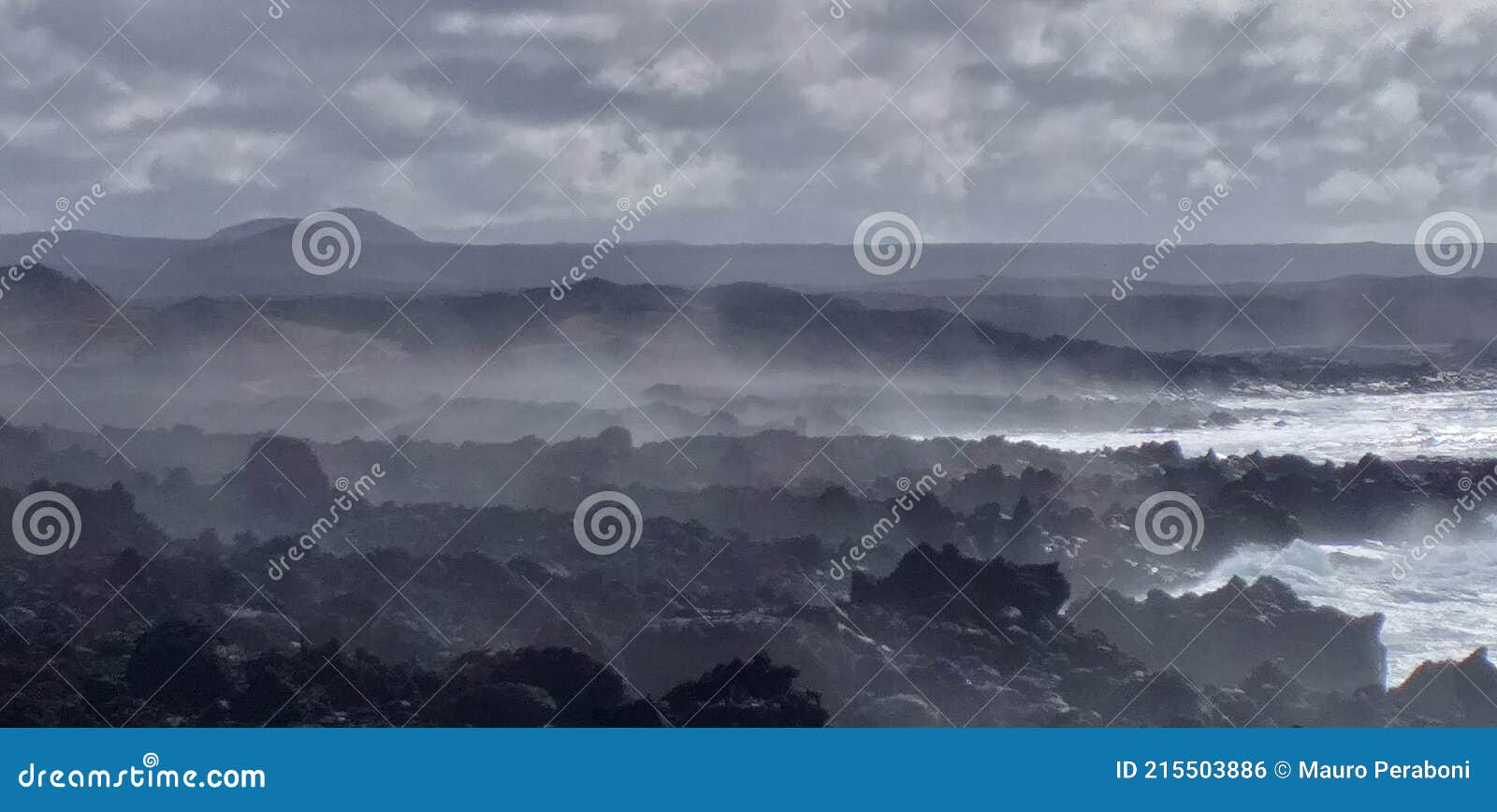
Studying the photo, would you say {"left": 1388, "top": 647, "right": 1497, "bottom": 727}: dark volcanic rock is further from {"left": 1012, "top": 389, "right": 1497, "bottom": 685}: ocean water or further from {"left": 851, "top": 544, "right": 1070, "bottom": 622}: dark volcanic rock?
{"left": 851, "top": 544, "right": 1070, "bottom": 622}: dark volcanic rock

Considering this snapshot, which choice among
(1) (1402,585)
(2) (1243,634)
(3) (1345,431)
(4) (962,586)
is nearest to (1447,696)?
→ (1) (1402,585)

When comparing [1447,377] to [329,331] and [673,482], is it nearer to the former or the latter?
[673,482]

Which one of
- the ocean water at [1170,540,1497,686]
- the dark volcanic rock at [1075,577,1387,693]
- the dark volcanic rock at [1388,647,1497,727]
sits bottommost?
the dark volcanic rock at [1388,647,1497,727]

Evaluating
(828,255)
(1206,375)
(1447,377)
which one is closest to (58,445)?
(828,255)

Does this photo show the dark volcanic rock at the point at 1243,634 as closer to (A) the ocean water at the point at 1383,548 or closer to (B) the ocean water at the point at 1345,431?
(A) the ocean water at the point at 1383,548

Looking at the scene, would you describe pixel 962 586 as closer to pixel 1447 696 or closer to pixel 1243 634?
pixel 1243 634

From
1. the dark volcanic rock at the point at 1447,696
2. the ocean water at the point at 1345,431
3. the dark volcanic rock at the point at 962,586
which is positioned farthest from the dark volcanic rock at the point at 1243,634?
the ocean water at the point at 1345,431

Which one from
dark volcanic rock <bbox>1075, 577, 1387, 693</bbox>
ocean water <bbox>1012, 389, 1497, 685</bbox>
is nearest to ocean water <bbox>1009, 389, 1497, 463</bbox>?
ocean water <bbox>1012, 389, 1497, 685</bbox>
